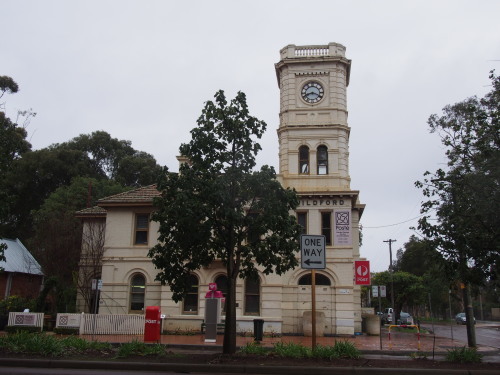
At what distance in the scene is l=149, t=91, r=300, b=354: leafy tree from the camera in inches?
564

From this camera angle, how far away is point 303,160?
29578mm

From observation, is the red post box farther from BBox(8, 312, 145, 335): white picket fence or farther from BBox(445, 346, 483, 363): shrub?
BBox(445, 346, 483, 363): shrub

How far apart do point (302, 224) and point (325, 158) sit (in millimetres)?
4259

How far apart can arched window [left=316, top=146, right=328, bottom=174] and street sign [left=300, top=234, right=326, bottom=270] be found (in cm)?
1650

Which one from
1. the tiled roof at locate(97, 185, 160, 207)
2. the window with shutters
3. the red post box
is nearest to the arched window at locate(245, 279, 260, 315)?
the window with shutters

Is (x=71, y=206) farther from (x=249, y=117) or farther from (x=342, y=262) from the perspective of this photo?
(x=249, y=117)

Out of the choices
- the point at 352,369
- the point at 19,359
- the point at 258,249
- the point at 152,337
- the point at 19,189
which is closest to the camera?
the point at 352,369

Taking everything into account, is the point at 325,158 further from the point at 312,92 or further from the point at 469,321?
the point at 469,321

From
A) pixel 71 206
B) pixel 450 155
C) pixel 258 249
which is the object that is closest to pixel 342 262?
pixel 450 155

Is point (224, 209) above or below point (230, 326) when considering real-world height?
above

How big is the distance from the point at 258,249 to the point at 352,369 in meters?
4.55

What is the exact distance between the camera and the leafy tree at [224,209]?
14336 mm

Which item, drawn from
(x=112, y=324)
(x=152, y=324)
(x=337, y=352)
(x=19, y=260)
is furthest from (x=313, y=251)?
(x=19, y=260)

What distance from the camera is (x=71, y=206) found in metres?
43.9
